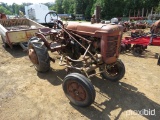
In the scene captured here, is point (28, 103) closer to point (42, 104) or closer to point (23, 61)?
point (42, 104)

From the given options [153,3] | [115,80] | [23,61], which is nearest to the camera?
[115,80]

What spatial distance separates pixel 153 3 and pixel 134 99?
33.0 metres

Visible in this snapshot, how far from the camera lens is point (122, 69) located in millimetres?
4258

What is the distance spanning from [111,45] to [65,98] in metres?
1.55

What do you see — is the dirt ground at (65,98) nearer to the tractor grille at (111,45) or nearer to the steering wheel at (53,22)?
the tractor grille at (111,45)

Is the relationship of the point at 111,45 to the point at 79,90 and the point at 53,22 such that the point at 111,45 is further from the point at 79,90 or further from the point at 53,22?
the point at 53,22

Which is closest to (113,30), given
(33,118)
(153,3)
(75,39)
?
(75,39)

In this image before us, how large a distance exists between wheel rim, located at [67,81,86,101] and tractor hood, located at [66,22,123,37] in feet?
3.67

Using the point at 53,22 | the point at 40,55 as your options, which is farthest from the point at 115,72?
the point at 53,22

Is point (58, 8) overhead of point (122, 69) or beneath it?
overhead

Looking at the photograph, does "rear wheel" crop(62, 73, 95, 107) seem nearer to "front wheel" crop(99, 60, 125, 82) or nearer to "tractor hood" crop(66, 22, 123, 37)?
"tractor hood" crop(66, 22, 123, 37)

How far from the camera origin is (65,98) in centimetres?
380

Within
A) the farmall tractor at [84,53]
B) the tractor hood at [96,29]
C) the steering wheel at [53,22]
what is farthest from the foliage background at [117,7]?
the tractor hood at [96,29]

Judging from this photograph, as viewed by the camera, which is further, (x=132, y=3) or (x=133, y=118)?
(x=132, y=3)
